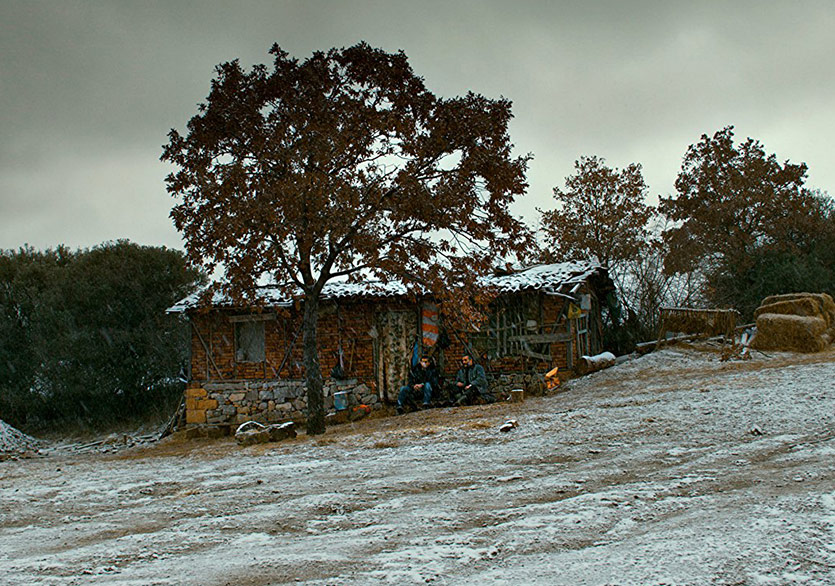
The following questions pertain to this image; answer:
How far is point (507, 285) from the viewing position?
16.7 meters

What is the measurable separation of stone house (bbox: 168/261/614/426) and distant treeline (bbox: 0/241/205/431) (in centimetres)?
439

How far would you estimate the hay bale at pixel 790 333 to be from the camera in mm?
15242

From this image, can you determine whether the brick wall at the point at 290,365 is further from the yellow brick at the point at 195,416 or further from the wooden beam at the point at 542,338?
the wooden beam at the point at 542,338

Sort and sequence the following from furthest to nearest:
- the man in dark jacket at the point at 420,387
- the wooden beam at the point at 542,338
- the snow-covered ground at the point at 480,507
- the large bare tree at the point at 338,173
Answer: the wooden beam at the point at 542,338 → the man in dark jacket at the point at 420,387 → the large bare tree at the point at 338,173 → the snow-covered ground at the point at 480,507

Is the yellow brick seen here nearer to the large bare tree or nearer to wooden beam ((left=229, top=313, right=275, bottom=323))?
wooden beam ((left=229, top=313, right=275, bottom=323))

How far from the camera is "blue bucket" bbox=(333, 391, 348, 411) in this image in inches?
665

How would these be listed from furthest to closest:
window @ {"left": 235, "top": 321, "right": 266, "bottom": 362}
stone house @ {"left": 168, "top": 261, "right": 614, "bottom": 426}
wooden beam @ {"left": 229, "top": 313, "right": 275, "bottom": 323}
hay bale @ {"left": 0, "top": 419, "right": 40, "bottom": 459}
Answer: window @ {"left": 235, "top": 321, "right": 266, "bottom": 362}, wooden beam @ {"left": 229, "top": 313, "right": 275, "bottom": 323}, hay bale @ {"left": 0, "top": 419, "right": 40, "bottom": 459}, stone house @ {"left": 168, "top": 261, "right": 614, "bottom": 426}

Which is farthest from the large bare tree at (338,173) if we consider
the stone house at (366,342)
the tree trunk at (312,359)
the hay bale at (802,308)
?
the hay bale at (802,308)

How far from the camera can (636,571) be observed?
133 inches

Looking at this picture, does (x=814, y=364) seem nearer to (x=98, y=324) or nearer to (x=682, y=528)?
(x=682, y=528)

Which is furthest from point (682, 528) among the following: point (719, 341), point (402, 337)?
point (719, 341)

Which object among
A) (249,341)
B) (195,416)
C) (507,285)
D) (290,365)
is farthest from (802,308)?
(195,416)

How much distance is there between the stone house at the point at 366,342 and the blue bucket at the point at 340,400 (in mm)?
172

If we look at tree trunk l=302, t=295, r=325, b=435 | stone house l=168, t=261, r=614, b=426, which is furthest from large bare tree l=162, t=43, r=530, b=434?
stone house l=168, t=261, r=614, b=426
